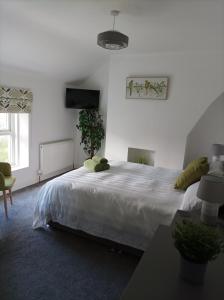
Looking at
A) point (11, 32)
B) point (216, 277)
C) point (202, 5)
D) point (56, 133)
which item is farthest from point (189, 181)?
point (56, 133)

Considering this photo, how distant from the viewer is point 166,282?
102cm

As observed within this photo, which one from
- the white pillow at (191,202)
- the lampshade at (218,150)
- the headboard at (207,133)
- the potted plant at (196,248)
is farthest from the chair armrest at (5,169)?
the lampshade at (218,150)

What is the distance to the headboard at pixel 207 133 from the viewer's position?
14.6 feet

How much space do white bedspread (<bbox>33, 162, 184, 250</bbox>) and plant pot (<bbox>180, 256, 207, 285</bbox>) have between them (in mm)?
1219

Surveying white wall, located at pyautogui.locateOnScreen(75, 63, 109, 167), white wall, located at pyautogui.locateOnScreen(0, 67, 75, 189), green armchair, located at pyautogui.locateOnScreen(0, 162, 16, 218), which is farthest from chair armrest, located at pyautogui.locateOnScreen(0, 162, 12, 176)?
white wall, located at pyautogui.locateOnScreen(75, 63, 109, 167)

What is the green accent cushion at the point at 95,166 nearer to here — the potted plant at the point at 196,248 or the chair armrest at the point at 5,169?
the chair armrest at the point at 5,169

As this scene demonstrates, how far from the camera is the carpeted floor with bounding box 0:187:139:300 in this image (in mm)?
1984

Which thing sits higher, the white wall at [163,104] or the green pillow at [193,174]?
the white wall at [163,104]

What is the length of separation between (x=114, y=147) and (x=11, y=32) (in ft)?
9.06

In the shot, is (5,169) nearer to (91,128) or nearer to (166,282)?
(91,128)

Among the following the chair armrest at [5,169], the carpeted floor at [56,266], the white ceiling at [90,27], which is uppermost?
the white ceiling at [90,27]

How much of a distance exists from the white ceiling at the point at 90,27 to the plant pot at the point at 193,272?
2411mm

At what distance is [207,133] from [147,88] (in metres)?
1.48

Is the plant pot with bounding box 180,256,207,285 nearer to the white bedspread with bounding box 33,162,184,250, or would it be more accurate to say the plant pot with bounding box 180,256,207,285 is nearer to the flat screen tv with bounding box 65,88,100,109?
the white bedspread with bounding box 33,162,184,250
